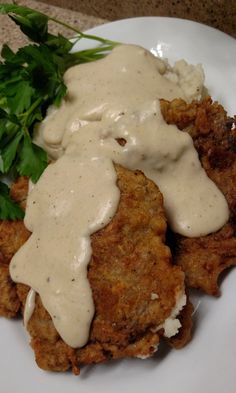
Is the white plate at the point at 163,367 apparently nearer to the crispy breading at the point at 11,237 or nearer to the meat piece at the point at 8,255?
the meat piece at the point at 8,255

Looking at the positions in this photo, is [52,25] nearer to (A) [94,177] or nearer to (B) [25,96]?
(B) [25,96]

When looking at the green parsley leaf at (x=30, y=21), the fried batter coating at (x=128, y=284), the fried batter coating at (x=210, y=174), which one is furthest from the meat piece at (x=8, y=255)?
the green parsley leaf at (x=30, y=21)

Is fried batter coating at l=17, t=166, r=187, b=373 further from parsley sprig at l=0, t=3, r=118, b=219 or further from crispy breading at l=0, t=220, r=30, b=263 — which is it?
parsley sprig at l=0, t=3, r=118, b=219

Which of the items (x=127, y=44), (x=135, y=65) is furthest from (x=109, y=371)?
(x=127, y=44)

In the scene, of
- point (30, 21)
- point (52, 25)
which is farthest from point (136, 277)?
point (52, 25)

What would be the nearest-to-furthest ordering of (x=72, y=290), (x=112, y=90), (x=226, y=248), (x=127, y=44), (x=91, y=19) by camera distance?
(x=72, y=290) < (x=226, y=248) < (x=112, y=90) < (x=127, y=44) < (x=91, y=19)

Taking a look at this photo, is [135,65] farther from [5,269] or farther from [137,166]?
[5,269]

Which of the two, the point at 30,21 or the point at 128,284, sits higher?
the point at 30,21
